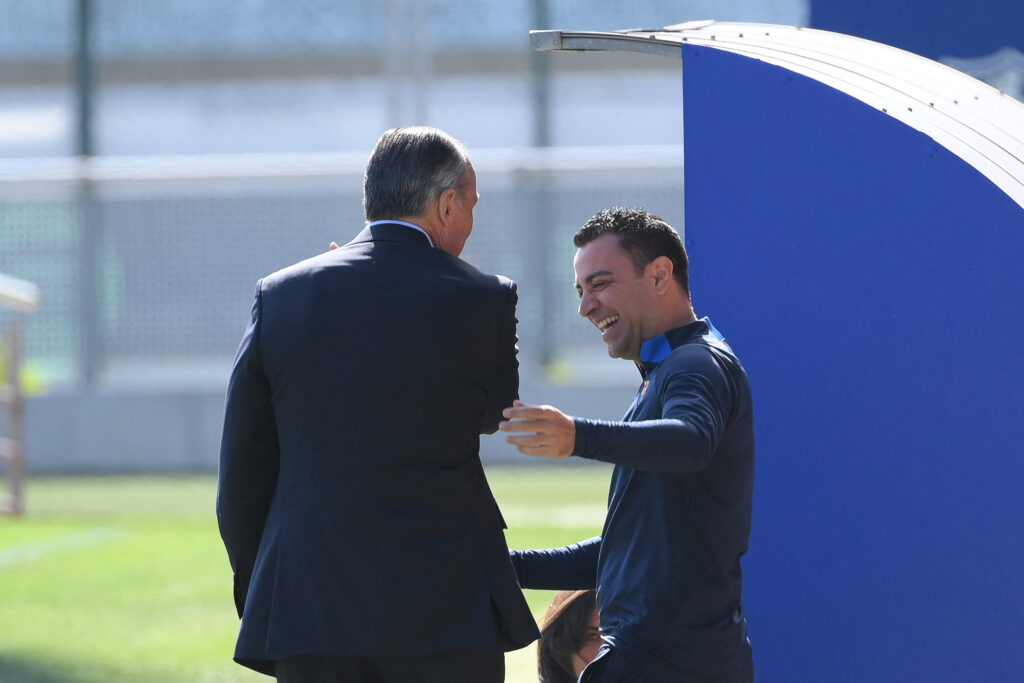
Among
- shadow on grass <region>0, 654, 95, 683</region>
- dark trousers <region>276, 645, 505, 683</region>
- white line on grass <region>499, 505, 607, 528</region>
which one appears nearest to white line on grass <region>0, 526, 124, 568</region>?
shadow on grass <region>0, 654, 95, 683</region>

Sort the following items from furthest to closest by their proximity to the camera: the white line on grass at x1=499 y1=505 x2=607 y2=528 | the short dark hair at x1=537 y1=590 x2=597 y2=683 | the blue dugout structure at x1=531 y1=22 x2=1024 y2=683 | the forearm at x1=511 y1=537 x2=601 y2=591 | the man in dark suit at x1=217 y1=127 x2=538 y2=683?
the white line on grass at x1=499 y1=505 x2=607 y2=528, the short dark hair at x1=537 y1=590 x2=597 y2=683, the blue dugout structure at x1=531 y1=22 x2=1024 y2=683, the forearm at x1=511 y1=537 x2=601 y2=591, the man in dark suit at x1=217 y1=127 x2=538 y2=683

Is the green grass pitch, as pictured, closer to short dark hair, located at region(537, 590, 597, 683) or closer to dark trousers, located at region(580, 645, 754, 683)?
short dark hair, located at region(537, 590, 597, 683)

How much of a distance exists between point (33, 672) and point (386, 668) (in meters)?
3.94

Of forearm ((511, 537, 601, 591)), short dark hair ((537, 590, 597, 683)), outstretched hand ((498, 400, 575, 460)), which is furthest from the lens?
short dark hair ((537, 590, 597, 683))

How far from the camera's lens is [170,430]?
47.1 feet

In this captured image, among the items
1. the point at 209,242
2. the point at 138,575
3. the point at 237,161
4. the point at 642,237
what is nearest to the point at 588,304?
the point at 642,237

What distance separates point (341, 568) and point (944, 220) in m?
1.66

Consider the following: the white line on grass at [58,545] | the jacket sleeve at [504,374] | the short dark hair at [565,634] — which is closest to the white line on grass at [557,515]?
the white line on grass at [58,545]

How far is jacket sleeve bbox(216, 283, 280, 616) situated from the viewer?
2385mm

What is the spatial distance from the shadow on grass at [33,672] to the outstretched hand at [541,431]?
4100 millimetres

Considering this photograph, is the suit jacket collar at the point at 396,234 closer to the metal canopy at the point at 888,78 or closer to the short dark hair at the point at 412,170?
the short dark hair at the point at 412,170

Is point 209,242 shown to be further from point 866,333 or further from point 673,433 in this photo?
point 673,433

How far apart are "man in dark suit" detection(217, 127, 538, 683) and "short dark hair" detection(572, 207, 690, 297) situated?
0.30 meters

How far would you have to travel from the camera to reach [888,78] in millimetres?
3275
